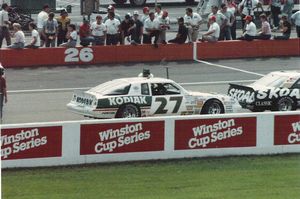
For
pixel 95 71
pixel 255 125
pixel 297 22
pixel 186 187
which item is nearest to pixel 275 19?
pixel 297 22

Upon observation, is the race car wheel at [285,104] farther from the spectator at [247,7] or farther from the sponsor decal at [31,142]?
the spectator at [247,7]

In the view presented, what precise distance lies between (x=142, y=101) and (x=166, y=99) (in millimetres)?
575

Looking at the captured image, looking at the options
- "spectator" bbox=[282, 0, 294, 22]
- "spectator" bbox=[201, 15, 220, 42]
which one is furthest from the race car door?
"spectator" bbox=[282, 0, 294, 22]

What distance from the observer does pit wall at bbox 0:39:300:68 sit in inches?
1260

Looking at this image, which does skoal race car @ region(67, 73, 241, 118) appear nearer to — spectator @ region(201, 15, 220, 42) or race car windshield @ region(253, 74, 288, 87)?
race car windshield @ region(253, 74, 288, 87)

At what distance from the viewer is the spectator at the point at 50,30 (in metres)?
32.1

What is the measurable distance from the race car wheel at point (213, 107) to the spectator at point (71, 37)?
353 inches

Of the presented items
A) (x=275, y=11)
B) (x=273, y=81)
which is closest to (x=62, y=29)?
(x=273, y=81)

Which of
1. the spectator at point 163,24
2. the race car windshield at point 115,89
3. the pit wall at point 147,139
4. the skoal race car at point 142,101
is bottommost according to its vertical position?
the pit wall at point 147,139

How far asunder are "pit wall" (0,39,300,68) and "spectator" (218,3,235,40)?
663mm

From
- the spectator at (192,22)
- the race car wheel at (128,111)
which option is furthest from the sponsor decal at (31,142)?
the spectator at (192,22)

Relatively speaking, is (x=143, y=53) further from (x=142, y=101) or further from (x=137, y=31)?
(x=142, y=101)

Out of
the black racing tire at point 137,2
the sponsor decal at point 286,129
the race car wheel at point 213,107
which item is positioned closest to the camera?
the sponsor decal at point 286,129

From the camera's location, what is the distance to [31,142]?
19.2 metres
